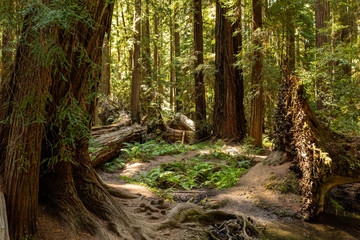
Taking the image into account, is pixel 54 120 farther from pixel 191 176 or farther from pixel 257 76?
pixel 257 76

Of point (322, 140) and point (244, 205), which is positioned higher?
point (322, 140)

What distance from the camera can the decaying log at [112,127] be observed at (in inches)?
470

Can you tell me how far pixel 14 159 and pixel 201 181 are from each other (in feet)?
21.8

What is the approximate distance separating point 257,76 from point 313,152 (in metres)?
5.69

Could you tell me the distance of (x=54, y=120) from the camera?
317 cm

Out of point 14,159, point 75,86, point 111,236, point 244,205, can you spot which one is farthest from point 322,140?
point 14,159

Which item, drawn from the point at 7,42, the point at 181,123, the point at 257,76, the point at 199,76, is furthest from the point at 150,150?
the point at 7,42

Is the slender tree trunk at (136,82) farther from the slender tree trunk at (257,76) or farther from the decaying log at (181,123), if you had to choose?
the slender tree trunk at (257,76)

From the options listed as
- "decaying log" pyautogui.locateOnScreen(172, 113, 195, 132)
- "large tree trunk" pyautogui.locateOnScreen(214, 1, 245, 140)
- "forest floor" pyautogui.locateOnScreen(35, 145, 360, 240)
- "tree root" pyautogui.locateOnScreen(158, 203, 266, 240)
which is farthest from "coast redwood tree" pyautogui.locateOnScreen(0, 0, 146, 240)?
"decaying log" pyautogui.locateOnScreen(172, 113, 195, 132)

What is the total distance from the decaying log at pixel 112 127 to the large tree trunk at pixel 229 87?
227 inches

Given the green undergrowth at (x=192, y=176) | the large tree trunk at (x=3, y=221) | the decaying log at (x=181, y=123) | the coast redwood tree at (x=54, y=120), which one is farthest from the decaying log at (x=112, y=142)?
the large tree trunk at (x=3, y=221)

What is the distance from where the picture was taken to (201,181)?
8.71 metres

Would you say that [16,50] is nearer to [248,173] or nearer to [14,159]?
[14,159]

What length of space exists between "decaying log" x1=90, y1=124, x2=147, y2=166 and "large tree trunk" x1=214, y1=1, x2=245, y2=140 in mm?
4720
